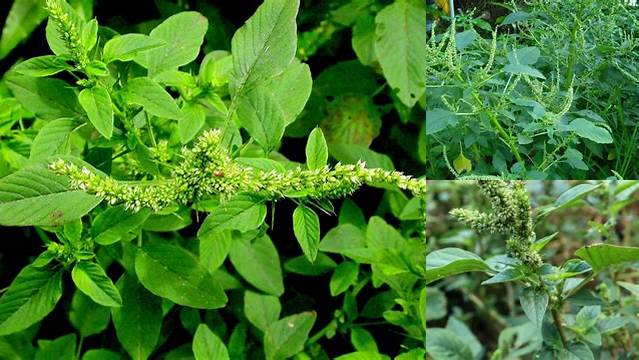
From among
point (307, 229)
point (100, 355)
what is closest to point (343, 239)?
point (307, 229)

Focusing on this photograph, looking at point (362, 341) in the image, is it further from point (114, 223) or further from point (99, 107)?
point (99, 107)

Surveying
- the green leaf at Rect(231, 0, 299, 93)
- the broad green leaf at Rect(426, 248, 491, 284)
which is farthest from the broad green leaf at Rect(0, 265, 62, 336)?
the broad green leaf at Rect(426, 248, 491, 284)

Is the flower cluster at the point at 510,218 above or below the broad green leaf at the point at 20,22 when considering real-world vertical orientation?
below

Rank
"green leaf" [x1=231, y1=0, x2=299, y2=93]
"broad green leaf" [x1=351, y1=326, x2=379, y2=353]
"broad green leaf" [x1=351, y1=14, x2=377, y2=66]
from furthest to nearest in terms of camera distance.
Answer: "broad green leaf" [x1=351, y1=14, x2=377, y2=66] → "broad green leaf" [x1=351, y1=326, x2=379, y2=353] → "green leaf" [x1=231, y1=0, x2=299, y2=93]

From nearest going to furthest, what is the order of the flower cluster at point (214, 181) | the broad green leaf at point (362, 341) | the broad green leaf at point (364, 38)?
1. the flower cluster at point (214, 181)
2. the broad green leaf at point (362, 341)
3. the broad green leaf at point (364, 38)

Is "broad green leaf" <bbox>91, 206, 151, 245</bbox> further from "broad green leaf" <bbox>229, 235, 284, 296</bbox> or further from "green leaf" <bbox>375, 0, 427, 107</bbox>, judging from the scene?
"green leaf" <bbox>375, 0, 427, 107</bbox>

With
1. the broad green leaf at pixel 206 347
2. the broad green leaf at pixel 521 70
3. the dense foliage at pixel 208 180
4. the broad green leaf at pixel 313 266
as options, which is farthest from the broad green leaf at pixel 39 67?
the broad green leaf at pixel 521 70

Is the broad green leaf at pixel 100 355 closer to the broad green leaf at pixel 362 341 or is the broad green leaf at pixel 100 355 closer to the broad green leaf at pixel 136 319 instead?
the broad green leaf at pixel 136 319
